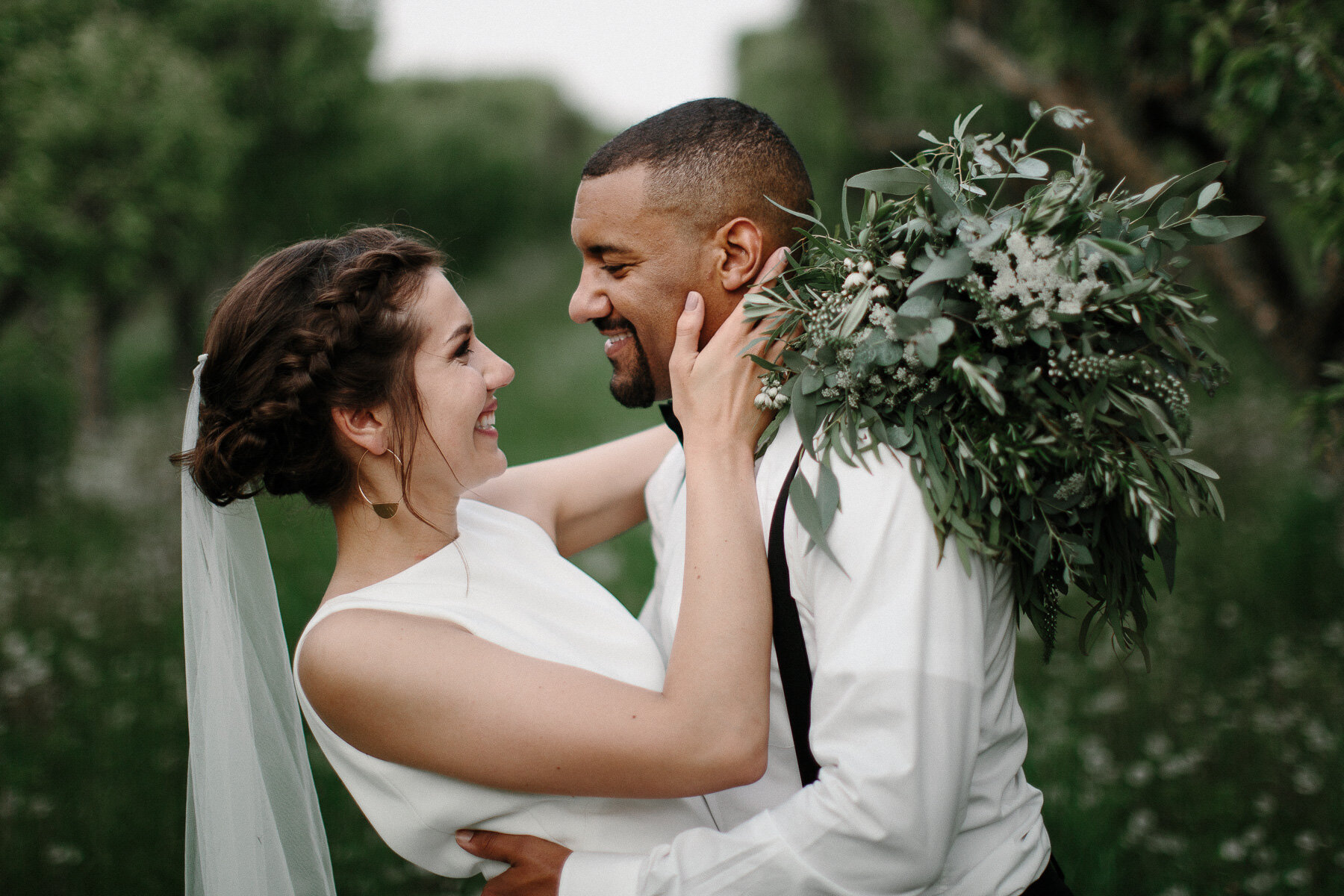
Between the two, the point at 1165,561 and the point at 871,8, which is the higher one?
the point at 871,8

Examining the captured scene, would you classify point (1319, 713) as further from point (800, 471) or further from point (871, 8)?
point (871, 8)

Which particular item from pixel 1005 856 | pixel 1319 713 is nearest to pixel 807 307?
pixel 1005 856

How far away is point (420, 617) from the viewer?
6.84 ft

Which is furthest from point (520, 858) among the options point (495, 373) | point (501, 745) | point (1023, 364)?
point (1023, 364)

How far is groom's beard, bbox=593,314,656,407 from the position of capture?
8.18 ft

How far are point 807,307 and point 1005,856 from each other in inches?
51.1

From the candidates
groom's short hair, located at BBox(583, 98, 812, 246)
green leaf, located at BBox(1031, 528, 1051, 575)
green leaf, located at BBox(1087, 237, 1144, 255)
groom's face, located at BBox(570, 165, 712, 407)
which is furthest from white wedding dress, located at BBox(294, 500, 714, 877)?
green leaf, located at BBox(1087, 237, 1144, 255)

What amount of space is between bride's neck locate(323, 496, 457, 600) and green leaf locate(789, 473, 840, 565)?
1.04 m

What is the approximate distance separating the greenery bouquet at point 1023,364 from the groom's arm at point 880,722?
83 millimetres

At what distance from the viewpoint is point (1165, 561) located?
191 cm

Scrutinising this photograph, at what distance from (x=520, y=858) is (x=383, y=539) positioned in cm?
88

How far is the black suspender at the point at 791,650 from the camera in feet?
6.40

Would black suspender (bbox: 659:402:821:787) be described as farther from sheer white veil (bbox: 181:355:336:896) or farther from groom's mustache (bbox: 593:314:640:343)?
sheer white veil (bbox: 181:355:336:896)

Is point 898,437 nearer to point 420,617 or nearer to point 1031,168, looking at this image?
point 1031,168
